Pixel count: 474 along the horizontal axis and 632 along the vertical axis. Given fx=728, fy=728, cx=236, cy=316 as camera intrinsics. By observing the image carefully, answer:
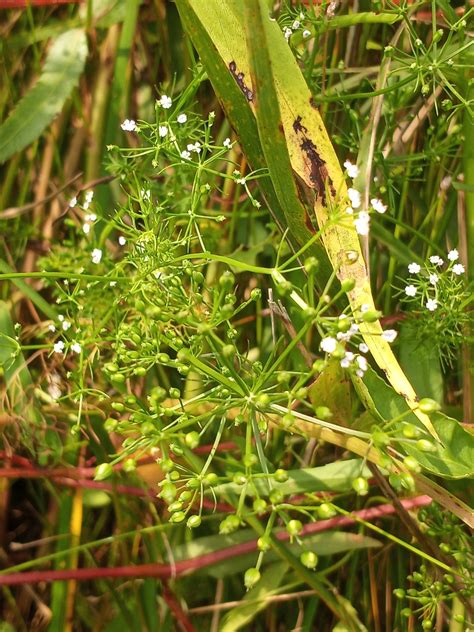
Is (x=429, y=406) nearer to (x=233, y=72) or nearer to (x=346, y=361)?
(x=346, y=361)

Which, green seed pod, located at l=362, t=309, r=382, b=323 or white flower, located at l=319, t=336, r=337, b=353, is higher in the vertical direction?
green seed pod, located at l=362, t=309, r=382, b=323

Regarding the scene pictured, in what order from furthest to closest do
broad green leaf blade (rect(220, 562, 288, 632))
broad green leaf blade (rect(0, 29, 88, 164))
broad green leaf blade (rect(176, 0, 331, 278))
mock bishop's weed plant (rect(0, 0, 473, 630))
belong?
broad green leaf blade (rect(0, 29, 88, 164))
broad green leaf blade (rect(220, 562, 288, 632))
broad green leaf blade (rect(176, 0, 331, 278))
mock bishop's weed plant (rect(0, 0, 473, 630))

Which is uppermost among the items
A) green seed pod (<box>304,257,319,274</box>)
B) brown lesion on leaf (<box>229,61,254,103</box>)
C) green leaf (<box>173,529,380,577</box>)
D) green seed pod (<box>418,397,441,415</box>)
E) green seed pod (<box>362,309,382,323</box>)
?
brown lesion on leaf (<box>229,61,254,103</box>)

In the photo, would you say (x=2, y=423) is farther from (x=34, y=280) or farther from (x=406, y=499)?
(x=406, y=499)

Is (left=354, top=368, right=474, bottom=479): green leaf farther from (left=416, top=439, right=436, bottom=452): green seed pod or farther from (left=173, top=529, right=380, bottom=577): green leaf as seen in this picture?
(left=173, top=529, right=380, bottom=577): green leaf

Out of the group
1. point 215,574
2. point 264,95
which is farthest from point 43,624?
point 264,95

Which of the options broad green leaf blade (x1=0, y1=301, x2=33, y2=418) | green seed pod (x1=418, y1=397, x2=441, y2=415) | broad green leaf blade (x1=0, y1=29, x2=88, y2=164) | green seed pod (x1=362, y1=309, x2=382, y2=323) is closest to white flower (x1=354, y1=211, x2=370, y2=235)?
green seed pod (x1=362, y1=309, x2=382, y2=323)
